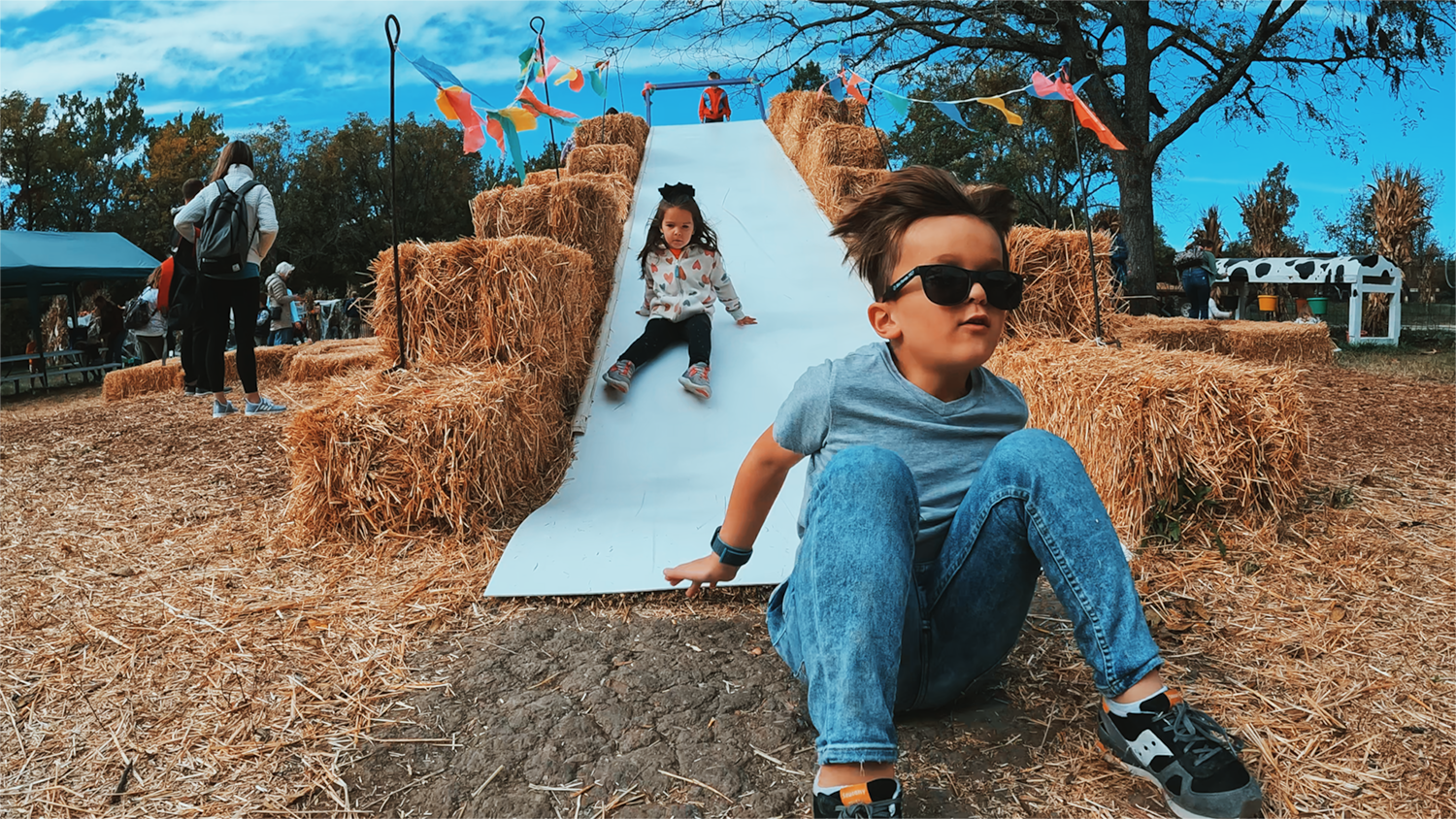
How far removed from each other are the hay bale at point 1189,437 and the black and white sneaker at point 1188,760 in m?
1.35

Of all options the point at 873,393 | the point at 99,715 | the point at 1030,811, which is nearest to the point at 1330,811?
the point at 1030,811

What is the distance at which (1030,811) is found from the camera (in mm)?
1396

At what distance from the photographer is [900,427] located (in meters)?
1.50

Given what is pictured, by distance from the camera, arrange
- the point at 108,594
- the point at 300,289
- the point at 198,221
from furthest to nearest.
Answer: the point at 300,289, the point at 198,221, the point at 108,594

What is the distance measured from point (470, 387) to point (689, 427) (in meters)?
0.86

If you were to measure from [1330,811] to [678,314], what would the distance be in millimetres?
3019

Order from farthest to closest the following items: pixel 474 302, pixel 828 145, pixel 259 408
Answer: pixel 828 145, pixel 259 408, pixel 474 302

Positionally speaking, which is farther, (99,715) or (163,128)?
(163,128)

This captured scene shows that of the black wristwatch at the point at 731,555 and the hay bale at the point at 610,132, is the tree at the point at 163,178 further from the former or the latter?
the black wristwatch at the point at 731,555

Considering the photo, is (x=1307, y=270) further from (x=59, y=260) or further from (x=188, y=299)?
(x=59, y=260)

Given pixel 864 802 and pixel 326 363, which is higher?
pixel 326 363

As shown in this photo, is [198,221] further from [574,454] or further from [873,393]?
[873,393]

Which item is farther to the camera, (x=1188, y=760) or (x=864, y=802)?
(x=1188, y=760)

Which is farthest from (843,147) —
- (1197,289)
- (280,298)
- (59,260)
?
(59,260)
